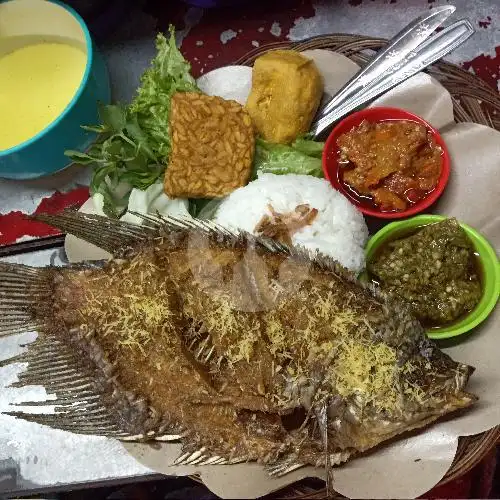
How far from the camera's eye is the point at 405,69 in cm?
213

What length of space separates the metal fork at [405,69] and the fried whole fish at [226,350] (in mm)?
680

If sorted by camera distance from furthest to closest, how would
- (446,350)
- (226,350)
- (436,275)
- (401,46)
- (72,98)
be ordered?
(72,98)
(401,46)
(446,350)
(436,275)
(226,350)

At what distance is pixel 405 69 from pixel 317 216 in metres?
0.62

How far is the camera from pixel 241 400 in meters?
1.75

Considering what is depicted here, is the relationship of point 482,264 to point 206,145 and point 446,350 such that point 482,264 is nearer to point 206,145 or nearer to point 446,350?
point 446,350

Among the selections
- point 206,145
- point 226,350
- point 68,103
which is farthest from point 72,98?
point 226,350

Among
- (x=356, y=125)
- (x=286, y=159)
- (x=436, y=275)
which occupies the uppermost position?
(x=356, y=125)

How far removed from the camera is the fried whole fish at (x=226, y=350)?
1.72 metres

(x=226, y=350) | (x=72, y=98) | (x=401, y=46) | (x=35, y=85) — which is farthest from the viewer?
(x=35, y=85)

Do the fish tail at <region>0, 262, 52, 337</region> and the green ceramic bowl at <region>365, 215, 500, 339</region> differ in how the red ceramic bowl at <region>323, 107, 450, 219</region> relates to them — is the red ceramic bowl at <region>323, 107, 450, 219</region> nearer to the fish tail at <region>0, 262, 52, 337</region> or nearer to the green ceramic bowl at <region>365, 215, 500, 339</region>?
the green ceramic bowl at <region>365, 215, 500, 339</region>

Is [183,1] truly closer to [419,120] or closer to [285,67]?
[285,67]

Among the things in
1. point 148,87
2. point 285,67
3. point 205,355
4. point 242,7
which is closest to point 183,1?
point 242,7

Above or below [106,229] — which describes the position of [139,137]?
above

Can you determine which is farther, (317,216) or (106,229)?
(317,216)
